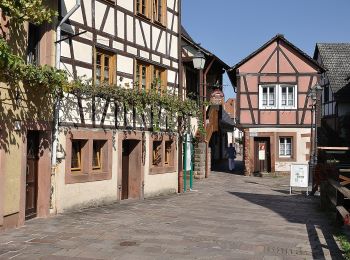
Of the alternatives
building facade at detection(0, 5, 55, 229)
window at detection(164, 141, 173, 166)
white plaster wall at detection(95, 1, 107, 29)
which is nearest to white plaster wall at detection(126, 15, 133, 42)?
white plaster wall at detection(95, 1, 107, 29)

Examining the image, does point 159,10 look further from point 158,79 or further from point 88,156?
point 88,156

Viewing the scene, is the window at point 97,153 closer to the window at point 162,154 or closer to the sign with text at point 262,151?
the window at point 162,154

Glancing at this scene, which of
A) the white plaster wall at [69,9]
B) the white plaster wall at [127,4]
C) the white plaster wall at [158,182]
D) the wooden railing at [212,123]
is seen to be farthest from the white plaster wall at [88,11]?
the wooden railing at [212,123]

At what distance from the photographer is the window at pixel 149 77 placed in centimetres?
1561

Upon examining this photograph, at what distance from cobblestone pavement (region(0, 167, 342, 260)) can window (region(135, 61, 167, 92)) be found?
370 centimetres

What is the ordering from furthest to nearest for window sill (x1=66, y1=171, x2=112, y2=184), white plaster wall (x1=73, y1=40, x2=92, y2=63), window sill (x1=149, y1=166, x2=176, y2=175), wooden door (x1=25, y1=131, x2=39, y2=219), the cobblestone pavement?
window sill (x1=149, y1=166, x2=176, y2=175), white plaster wall (x1=73, y1=40, x2=92, y2=63), window sill (x1=66, y1=171, x2=112, y2=184), wooden door (x1=25, y1=131, x2=39, y2=219), the cobblestone pavement

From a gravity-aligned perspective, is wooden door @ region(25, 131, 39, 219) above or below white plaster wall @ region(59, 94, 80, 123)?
below

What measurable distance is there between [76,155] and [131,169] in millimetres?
3127

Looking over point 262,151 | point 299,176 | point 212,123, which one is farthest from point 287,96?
point 299,176

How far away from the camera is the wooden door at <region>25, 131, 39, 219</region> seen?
11.0m

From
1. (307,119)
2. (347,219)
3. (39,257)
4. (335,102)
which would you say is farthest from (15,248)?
(335,102)

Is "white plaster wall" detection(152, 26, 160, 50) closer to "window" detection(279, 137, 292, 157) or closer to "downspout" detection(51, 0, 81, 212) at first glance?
"downspout" detection(51, 0, 81, 212)

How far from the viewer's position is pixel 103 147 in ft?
45.5

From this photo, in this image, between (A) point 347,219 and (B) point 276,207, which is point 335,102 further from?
(A) point 347,219
